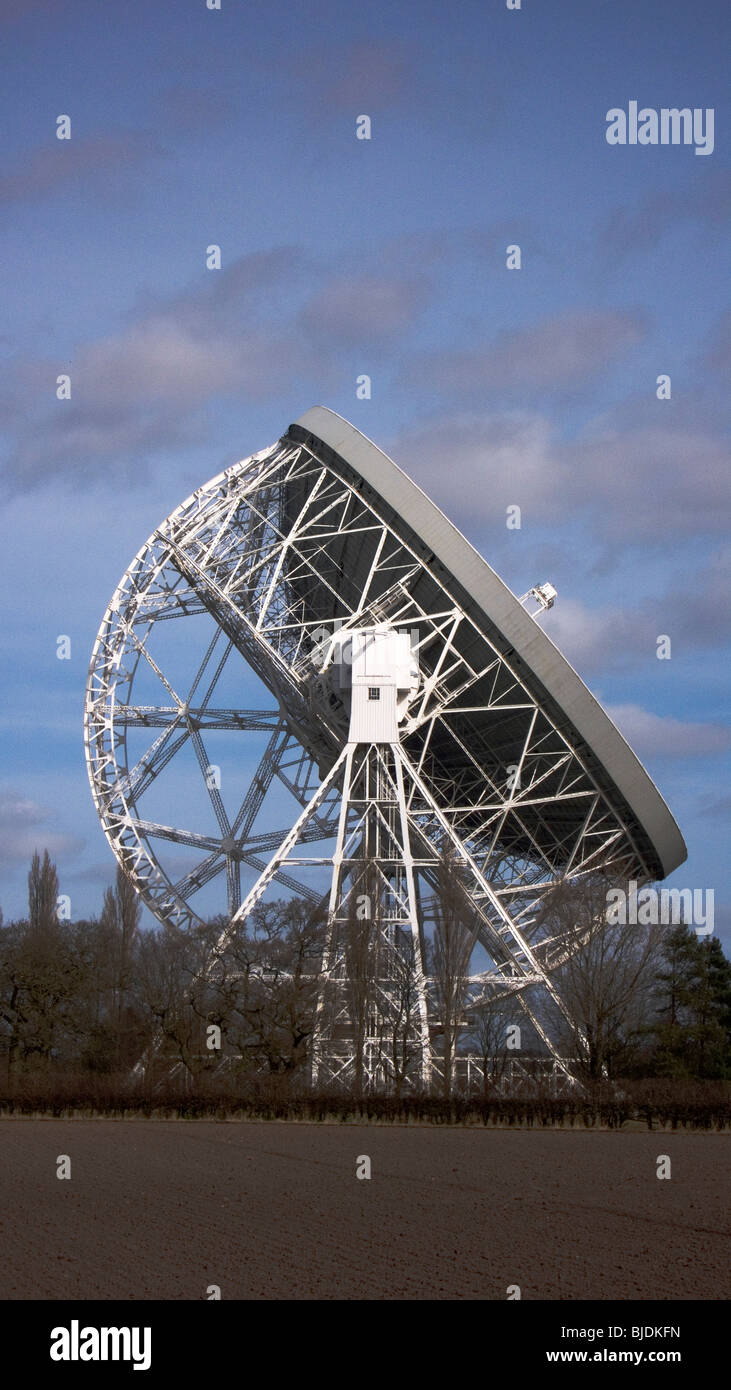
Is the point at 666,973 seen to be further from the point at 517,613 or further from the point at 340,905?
the point at 517,613

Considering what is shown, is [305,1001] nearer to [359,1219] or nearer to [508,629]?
[508,629]

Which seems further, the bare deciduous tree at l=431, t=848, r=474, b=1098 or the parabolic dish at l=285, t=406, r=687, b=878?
the bare deciduous tree at l=431, t=848, r=474, b=1098

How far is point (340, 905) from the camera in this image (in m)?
39.3

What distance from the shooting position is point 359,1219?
63.3ft

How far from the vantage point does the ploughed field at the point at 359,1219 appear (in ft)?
48.4

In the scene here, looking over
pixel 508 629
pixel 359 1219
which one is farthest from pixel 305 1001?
pixel 359 1219

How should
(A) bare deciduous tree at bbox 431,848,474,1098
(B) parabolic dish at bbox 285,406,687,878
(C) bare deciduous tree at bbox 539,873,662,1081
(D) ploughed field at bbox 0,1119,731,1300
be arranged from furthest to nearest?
1. (C) bare deciduous tree at bbox 539,873,662,1081
2. (A) bare deciduous tree at bbox 431,848,474,1098
3. (B) parabolic dish at bbox 285,406,687,878
4. (D) ploughed field at bbox 0,1119,731,1300

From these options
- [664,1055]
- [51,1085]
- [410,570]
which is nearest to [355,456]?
[410,570]

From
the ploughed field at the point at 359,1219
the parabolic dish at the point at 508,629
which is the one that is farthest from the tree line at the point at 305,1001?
the ploughed field at the point at 359,1219

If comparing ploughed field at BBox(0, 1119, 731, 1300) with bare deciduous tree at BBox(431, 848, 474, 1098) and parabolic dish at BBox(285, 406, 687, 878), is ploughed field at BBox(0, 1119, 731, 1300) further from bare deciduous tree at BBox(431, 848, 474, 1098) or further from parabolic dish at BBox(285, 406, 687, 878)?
bare deciduous tree at BBox(431, 848, 474, 1098)

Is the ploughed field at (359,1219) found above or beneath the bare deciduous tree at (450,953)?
beneath

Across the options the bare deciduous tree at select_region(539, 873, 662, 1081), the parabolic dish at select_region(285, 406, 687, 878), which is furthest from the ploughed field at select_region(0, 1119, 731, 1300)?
the bare deciduous tree at select_region(539, 873, 662, 1081)

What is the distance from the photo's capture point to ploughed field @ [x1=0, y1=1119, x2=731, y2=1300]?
48.4ft

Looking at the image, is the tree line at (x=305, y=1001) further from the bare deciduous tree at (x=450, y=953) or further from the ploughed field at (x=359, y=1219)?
the ploughed field at (x=359, y=1219)
